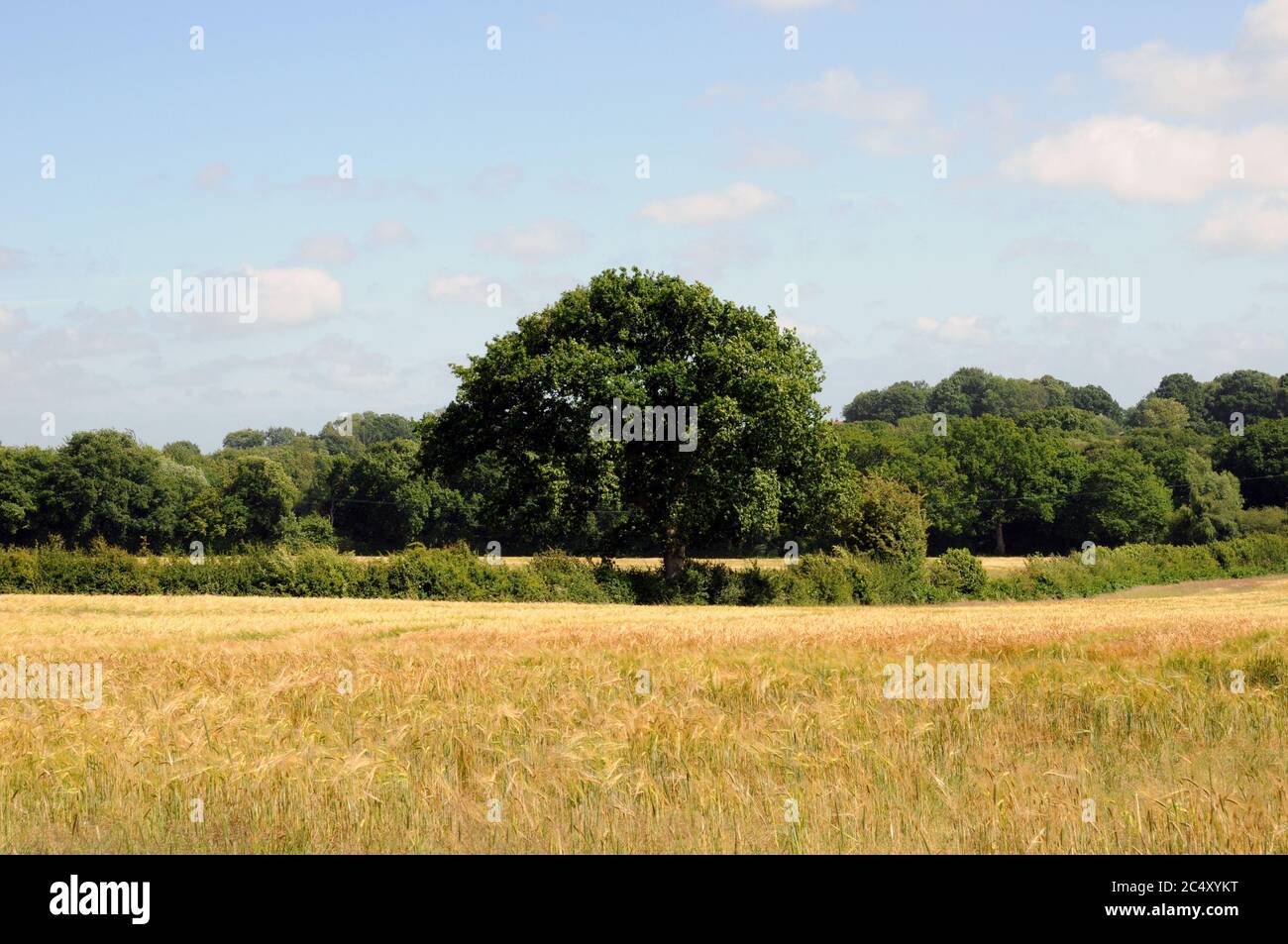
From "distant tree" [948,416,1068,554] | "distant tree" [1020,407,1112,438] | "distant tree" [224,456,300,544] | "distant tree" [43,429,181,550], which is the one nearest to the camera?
"distant tree" [43,429,181,550]

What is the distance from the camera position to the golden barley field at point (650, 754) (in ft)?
27.7

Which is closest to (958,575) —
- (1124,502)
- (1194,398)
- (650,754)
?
(1124,502)

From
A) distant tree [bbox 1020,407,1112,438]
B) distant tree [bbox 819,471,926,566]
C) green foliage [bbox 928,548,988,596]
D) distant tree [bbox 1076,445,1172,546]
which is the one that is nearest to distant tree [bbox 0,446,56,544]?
distant tree [bbox 819,471,926,566]

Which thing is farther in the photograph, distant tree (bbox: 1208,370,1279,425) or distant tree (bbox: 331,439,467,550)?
distant tree (bbox: 1208,370,1279,425)

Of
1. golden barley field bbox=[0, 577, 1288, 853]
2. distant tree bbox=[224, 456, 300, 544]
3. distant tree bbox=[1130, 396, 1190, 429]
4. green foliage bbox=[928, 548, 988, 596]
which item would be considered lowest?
green foliage bbox=[928, 548, 988, 596]

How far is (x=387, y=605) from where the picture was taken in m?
42.3

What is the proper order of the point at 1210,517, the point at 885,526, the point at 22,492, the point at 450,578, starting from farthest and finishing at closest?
1. the point at 22,492
2. the point at 1210,517
3. the point at 885,526
4. the point at 450,578

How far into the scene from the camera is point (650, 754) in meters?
10.6

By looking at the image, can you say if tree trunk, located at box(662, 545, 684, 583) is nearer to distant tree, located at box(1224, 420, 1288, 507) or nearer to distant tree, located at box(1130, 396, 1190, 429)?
distant tree, located at box(1224, 420, 1288, 507)

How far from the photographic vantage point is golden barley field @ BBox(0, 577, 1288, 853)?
844 cm

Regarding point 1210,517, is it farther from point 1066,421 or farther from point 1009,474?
point 1066,421

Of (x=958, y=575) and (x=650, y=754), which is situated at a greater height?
(x=650, y=754)

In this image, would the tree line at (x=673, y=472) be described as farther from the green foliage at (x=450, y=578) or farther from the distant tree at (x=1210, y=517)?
the green foliage at (x=450, y=578)
